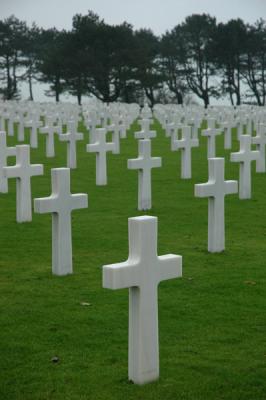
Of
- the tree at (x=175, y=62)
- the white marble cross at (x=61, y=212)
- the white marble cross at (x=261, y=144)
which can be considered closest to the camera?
the white marble cross at (x=61, y=212)

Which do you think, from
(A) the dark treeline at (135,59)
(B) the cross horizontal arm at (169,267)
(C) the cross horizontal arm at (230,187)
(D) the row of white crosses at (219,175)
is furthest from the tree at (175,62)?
(B) the cross horizontal arm at (169,267)

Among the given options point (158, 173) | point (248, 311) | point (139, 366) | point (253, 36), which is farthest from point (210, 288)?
point (253, 36)

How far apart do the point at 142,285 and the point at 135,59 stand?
192 feet

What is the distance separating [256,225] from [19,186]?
2969mm

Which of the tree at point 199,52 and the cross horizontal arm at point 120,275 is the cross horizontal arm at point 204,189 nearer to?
the cross horizontal arm at point 120,275

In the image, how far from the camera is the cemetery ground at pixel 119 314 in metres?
5.57

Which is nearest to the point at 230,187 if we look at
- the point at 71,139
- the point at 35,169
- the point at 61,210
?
the point at 61,210

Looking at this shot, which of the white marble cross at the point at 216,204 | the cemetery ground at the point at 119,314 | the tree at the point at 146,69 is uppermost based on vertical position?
the tree at the point at 146,69

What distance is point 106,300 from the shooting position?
24.6 ft

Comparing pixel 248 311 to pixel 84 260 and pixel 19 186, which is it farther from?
pixel 19 186

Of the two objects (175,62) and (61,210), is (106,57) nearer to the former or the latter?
(175,62)

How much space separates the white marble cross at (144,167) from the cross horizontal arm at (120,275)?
7266 mm

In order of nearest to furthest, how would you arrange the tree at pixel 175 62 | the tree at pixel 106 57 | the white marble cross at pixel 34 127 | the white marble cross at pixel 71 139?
the white marble cross at pixel 71 139
the white marble cross at pixel 34 127
the tree at pixel 106 57
the tree at pixel 175 62

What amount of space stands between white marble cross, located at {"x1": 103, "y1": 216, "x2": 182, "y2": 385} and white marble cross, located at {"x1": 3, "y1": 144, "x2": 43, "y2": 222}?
586cm
